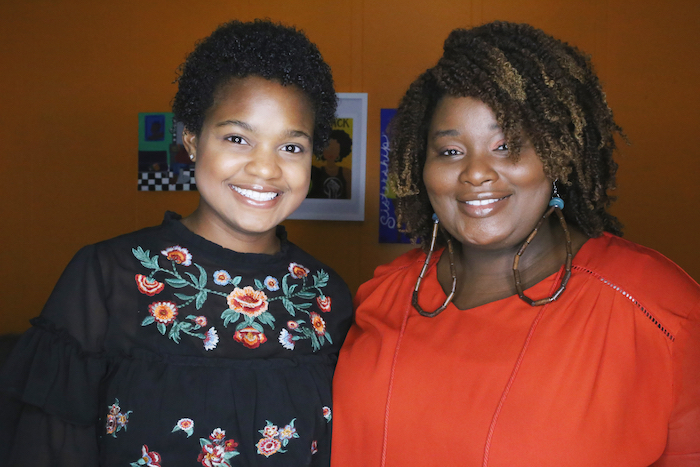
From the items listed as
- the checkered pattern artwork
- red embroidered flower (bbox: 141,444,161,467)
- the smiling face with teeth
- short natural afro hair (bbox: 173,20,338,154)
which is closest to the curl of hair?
the checkered pattern artwork

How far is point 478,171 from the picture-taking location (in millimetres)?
1439

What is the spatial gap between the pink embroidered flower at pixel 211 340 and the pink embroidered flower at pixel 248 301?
89 millimetres

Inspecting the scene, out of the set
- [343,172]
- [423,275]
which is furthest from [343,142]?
[423,275]

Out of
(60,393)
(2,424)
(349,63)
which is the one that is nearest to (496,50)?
(60,393)

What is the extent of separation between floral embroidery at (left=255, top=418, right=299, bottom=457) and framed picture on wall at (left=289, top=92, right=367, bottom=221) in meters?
2.20

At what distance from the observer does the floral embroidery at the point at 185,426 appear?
132cm

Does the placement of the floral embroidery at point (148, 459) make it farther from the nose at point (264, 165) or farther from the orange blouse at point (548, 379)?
the nose at point (264, 165)

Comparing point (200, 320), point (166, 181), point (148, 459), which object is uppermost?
point (166, 181)

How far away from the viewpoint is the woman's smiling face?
4.77ft

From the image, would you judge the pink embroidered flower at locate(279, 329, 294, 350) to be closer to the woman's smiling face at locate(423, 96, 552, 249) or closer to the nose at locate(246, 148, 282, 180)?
the nose at locate(246, 148, 282, 180)

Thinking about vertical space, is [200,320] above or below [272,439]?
above

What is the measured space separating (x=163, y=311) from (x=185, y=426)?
0.30 meters

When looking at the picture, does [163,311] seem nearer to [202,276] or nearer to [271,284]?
[202,276]

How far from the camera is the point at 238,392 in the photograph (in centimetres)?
138
